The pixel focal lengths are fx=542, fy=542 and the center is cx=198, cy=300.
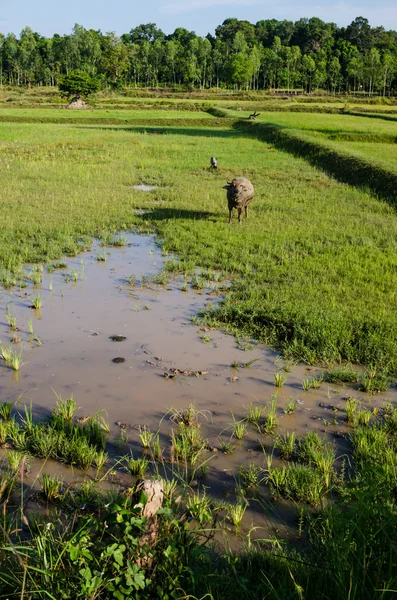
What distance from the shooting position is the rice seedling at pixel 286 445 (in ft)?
12.0

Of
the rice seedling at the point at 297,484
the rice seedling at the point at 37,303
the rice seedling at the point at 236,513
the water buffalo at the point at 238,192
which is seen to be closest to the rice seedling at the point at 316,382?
the rice seedling at the point at 297,484

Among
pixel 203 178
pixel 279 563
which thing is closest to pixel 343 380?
pixel 279 563

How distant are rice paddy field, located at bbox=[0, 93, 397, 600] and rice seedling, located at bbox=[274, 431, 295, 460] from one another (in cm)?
2

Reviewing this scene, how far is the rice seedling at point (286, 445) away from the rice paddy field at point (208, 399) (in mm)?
15

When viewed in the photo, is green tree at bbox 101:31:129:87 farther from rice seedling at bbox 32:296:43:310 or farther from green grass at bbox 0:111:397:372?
rice seedling at bbox 32:296:43:310

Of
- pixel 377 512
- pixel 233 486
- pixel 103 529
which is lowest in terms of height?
pixel 233 486

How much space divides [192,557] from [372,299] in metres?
4.87

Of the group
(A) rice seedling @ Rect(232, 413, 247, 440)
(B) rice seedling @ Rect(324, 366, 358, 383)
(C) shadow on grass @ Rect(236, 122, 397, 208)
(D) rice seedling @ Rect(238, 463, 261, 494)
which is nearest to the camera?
(D) rice seedling @ Rect(238, 463, 261, 494)

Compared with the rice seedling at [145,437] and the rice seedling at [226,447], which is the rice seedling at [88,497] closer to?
the rice seedling at [145,437]

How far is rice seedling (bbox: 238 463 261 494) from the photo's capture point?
3332 mm

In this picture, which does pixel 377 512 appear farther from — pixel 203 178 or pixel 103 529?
pixel 203 178

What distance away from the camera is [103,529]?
84.0 inches

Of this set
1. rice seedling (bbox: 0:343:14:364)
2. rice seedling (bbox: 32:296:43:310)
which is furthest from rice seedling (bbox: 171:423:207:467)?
rice seedling (bbox: 32:296:43:310)

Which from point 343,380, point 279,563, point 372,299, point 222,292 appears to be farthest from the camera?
point 222,292
